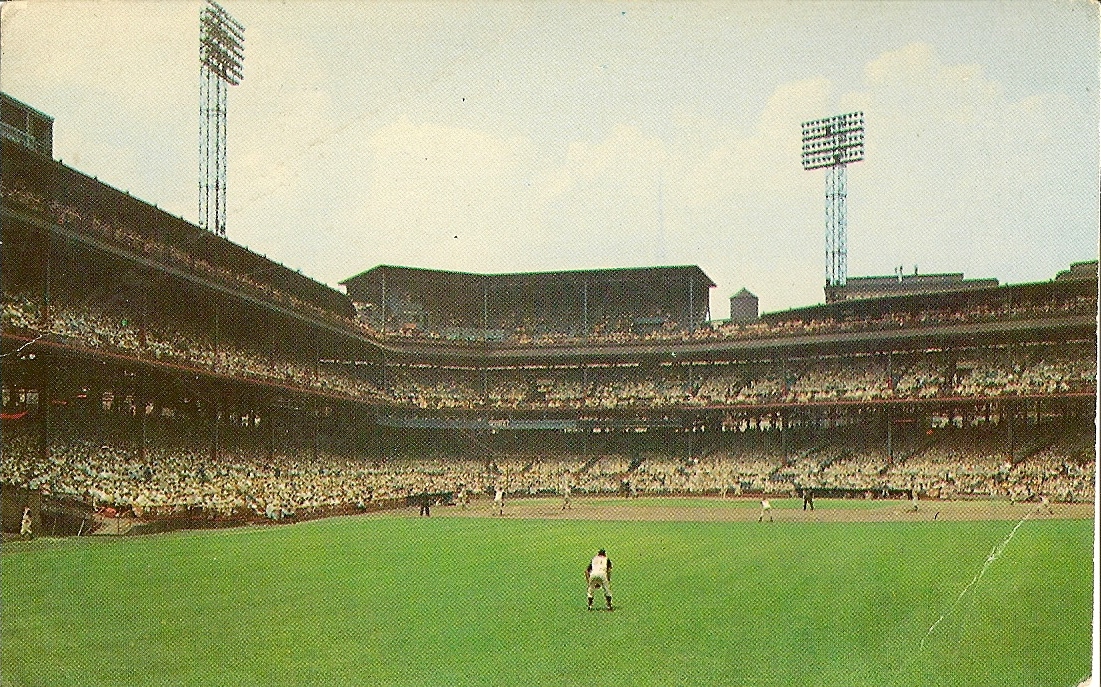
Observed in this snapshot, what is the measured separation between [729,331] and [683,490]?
13.1 metres

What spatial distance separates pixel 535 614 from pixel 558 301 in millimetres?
57488

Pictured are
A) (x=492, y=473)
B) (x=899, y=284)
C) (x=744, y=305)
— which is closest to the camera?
(x=492, y=473)

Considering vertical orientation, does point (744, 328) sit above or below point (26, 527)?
above

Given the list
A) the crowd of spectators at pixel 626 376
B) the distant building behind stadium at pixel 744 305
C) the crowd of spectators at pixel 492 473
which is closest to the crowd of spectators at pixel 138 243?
the crowd of spectators at pixel 626 376

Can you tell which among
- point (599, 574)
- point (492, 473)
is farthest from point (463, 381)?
point (599, 574)

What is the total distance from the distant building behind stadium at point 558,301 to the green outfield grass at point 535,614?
148ft

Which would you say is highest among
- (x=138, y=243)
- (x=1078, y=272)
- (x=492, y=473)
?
(x=1078, y=272)

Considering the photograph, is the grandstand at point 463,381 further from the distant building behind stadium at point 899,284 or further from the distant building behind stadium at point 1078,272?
the distant building behind stadium at point 899,284

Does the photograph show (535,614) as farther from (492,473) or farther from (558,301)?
(558,301)

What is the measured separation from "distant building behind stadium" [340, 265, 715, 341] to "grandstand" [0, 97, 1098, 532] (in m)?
0.18

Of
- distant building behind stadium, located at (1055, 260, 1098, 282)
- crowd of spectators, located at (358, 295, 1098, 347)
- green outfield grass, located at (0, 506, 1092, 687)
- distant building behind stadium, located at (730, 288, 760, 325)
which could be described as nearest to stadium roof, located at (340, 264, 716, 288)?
crowd of spectators, located at (358, 295, 1098, 347)

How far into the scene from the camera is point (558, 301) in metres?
72.3

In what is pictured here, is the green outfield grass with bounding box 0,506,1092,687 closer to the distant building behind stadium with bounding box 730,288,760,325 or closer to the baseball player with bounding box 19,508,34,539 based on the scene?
the baseball player with bounding box 19,508,34,539

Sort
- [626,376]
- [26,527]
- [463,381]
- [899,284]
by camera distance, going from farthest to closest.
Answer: [899,284], [463,381], [626,376], [26,527]
